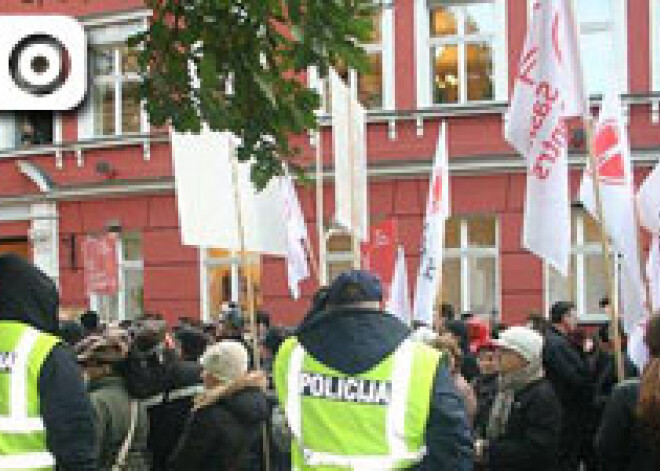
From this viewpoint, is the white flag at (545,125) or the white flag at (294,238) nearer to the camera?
the white flag at (545,125)

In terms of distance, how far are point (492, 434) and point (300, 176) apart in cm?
188

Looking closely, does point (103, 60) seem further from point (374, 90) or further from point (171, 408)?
point (171, 408)

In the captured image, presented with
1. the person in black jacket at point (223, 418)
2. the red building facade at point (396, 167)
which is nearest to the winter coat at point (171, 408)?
the person in black jacket at point (223, 418)

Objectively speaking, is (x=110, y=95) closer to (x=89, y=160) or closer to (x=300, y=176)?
(x=89, y=160)

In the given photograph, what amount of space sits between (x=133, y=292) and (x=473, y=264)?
6160 millimetres

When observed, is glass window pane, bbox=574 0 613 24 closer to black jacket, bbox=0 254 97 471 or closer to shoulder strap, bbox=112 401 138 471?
shoulder strap, bbox=112 401 138 471

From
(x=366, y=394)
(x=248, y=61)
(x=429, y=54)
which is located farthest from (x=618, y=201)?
(x=429, y=54)

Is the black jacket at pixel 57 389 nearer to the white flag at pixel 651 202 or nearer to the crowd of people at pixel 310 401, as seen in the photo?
the crowd of people at pixel 310 401

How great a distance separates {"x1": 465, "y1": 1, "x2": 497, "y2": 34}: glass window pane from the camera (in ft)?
64.3

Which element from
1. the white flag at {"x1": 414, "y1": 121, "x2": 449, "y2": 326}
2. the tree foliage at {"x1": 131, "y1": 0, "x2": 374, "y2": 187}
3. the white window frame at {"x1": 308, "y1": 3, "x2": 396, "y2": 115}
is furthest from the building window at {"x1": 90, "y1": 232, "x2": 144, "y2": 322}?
the tree foliage at {"x1": 131, "y1": 0, "x2": 374, "y2": 187}

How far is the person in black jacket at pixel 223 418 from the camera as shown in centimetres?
621

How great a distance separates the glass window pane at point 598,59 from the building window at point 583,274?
5.80 ft

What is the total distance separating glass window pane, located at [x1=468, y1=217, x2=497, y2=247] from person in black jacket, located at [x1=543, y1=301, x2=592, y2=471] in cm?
1111

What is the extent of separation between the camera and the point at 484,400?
7.40 metres
